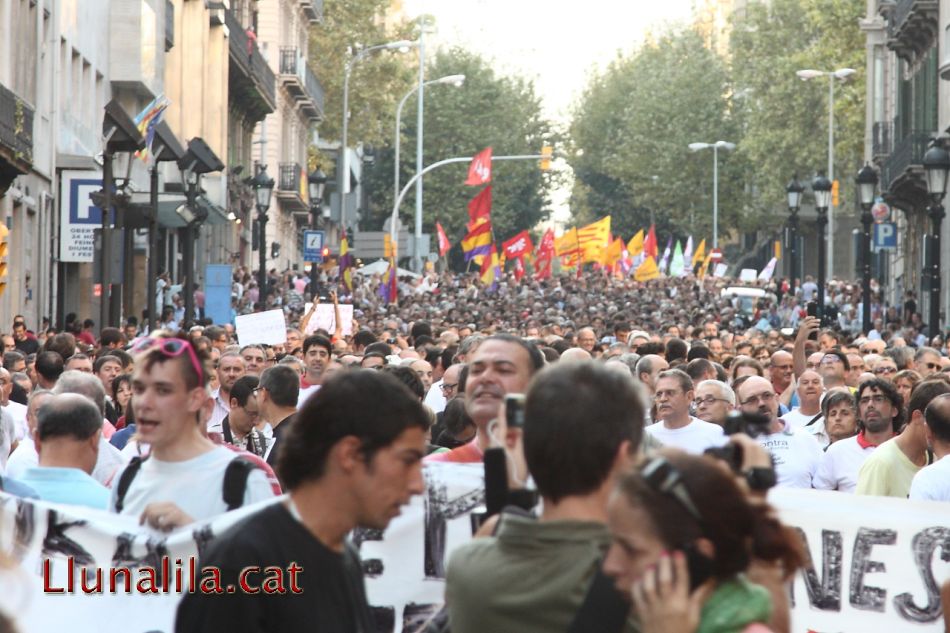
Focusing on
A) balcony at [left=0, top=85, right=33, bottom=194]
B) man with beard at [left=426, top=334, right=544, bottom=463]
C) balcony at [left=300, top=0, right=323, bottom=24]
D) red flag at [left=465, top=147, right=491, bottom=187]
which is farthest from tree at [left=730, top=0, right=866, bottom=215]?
man with beard at [left=426, top=334, right=544, bottom=463]

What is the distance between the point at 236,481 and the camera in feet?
21.3

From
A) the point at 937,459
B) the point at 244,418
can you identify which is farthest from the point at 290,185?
the point at 937,459

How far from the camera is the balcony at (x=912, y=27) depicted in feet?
161

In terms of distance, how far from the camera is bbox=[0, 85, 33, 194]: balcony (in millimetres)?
31250

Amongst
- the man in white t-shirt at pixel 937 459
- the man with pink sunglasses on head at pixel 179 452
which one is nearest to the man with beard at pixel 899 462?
the man in white t-shirt at pixel 937 459

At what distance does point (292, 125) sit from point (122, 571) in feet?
251

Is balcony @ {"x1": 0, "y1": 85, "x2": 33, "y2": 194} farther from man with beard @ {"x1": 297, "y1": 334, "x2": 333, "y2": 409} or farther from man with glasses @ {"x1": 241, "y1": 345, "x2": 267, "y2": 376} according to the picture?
man with beard @ {"x1": 297, "y1": 334, "x2": 333, "y2": 409}

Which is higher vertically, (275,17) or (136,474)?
(275,17)

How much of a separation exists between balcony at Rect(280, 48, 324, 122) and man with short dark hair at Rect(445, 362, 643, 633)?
7236cm

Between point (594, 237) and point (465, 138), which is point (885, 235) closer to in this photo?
point (594, 237)

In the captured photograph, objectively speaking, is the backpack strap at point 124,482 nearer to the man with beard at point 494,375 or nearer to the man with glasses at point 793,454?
the man with beard at point 494,375

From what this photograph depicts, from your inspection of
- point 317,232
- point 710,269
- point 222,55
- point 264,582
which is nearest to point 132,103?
point 317,232

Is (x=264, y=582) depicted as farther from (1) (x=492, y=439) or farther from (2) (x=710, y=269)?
(2) (x=710, y=269)

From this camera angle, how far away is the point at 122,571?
22.1 feet
